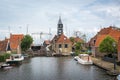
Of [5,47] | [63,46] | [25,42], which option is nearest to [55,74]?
[5,47]

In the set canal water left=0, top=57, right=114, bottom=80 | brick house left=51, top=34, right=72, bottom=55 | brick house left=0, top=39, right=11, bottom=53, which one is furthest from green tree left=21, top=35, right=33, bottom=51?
canal water left=0, top=57, right=114, bottom=80

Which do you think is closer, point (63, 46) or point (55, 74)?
point (55, 74)

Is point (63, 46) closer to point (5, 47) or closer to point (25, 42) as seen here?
point (25, 42)

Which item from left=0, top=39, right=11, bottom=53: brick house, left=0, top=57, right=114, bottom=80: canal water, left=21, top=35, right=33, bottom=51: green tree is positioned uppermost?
left=21, top=35, right=33, bottom=51: green tree

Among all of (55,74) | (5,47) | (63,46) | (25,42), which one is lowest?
(55,74)

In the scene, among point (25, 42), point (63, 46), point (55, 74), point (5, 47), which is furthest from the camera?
point (63, 46)

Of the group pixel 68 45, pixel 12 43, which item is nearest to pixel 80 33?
pixel 68 45

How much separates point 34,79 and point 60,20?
9222 cm

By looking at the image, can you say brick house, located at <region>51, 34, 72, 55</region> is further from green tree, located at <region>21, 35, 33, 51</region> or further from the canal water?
the canal water

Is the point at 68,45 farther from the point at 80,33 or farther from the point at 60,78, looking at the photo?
the point at 60,78

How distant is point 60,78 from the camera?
138 ft

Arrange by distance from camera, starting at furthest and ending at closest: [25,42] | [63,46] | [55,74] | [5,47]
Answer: [63,46], [25,42], [5,47], [55,74]

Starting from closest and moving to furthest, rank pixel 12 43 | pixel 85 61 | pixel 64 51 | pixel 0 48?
1. pixel 85 61
2. pixel 0 48
3. pixel 12 43
4. pixel 64 51

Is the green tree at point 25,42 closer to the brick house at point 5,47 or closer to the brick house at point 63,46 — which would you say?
the brick house at point 63,46
